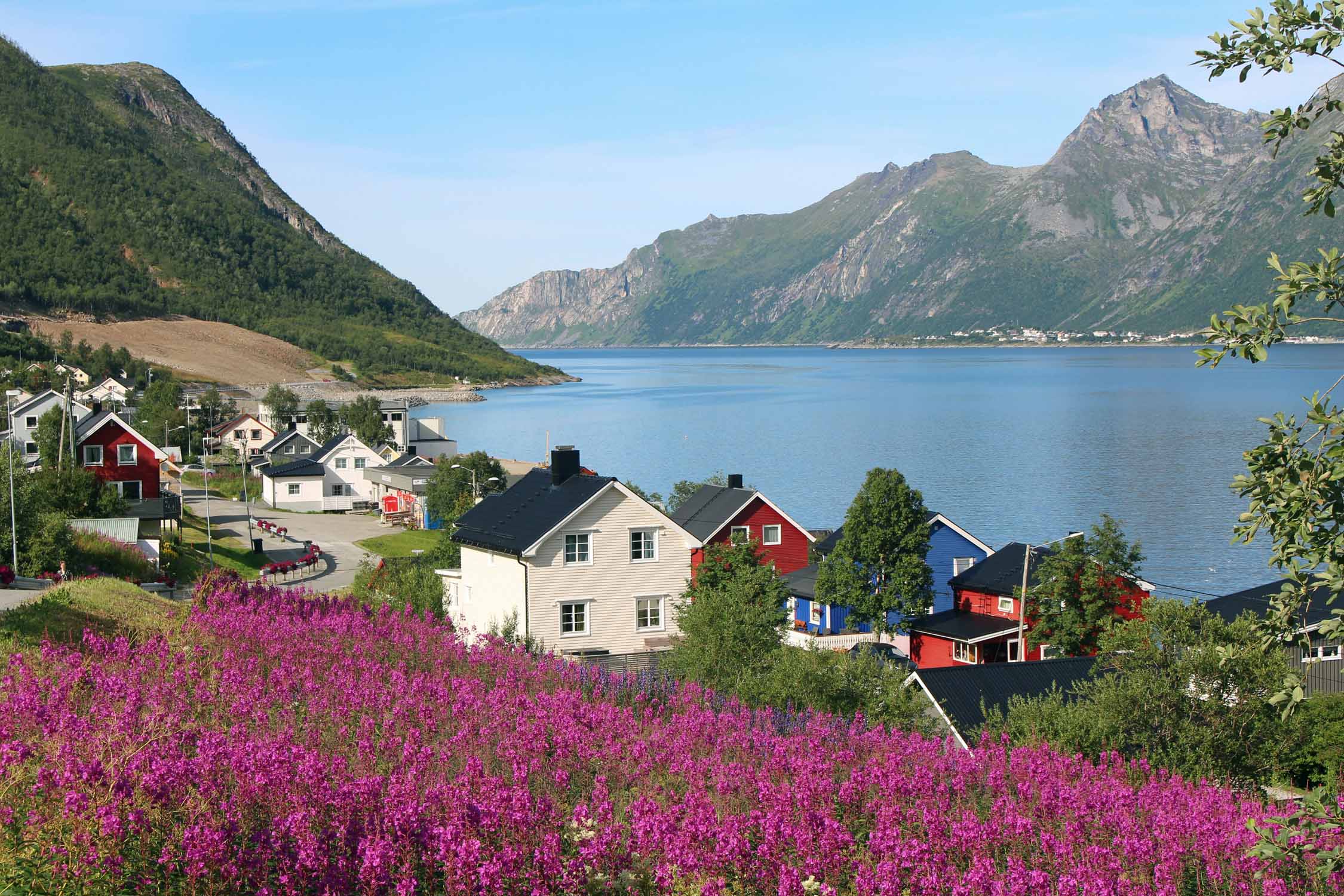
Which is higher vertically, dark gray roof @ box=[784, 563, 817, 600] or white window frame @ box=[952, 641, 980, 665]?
dark gray roof @ box=[784, 563, 817, 600]

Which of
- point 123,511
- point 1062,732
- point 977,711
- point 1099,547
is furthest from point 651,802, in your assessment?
point 123,511

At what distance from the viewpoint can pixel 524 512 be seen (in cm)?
3556

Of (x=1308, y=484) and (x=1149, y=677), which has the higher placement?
(x=1308, y=484)

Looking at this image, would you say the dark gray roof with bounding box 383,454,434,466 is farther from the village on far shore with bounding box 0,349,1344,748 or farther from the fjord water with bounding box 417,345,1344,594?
the fjord water with bounding box 417,345,1344,594

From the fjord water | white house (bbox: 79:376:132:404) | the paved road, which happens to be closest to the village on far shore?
the paved road

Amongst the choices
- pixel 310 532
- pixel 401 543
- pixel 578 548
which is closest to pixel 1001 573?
pixel 578 548

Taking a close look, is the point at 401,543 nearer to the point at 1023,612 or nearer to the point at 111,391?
the point at 1023,612

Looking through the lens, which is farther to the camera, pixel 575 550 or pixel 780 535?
pixel 780 535

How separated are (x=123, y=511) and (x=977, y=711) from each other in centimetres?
4022

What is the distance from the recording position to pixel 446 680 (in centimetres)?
1461

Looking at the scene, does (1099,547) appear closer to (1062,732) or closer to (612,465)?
(1062,732)

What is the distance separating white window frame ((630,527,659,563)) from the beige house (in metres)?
0.02

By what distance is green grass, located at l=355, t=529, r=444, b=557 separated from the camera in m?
60.4

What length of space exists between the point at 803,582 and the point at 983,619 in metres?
6.93
